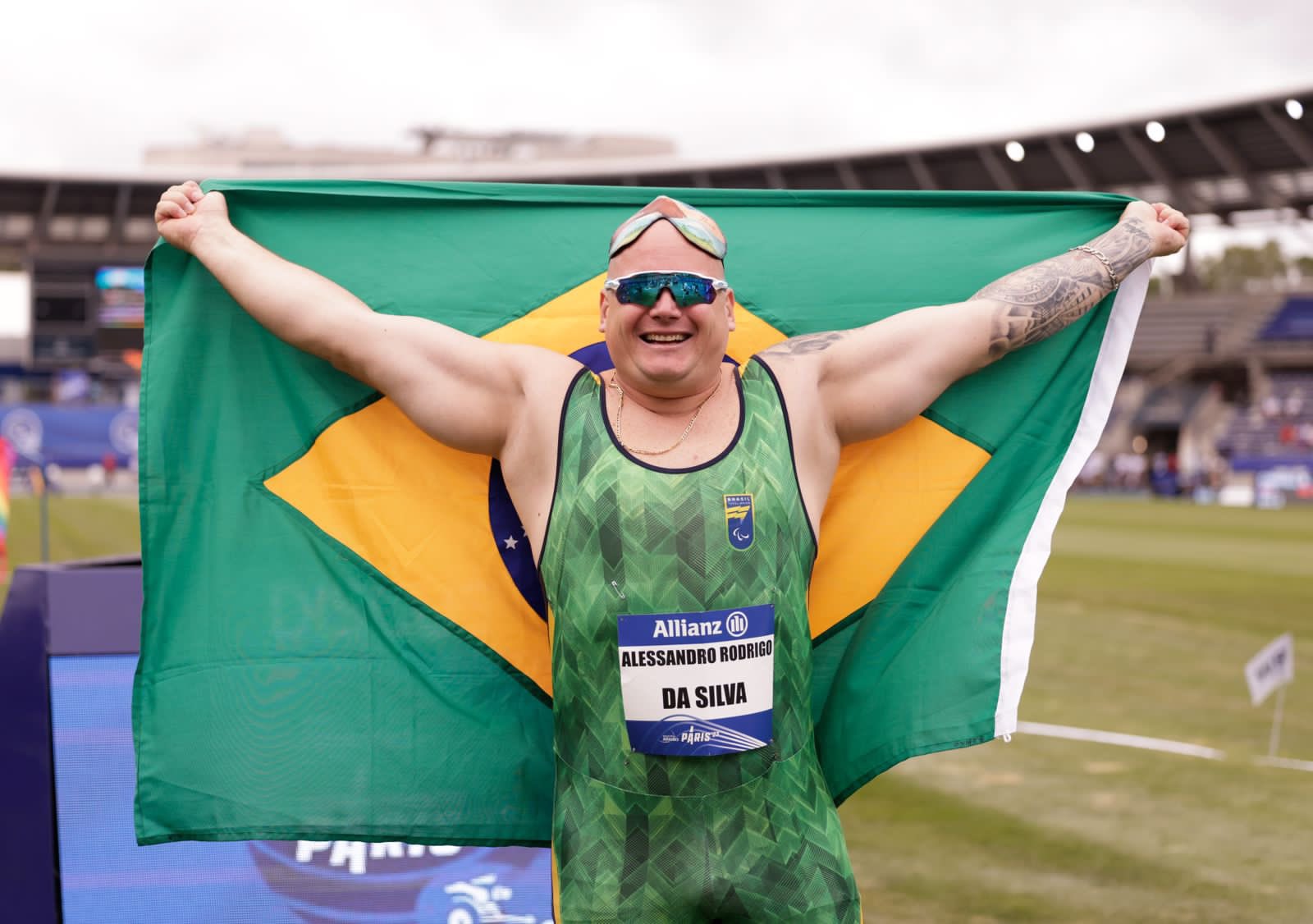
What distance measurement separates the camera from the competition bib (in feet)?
9.71

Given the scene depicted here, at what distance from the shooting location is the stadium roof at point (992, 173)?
4703cm

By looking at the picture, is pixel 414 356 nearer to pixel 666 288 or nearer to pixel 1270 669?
pixel 666 288

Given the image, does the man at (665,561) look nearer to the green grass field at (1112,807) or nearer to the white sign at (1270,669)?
the green grass field at (1112,807)

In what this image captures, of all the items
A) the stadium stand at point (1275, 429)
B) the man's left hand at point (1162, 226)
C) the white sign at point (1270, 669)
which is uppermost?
the stadium stand at point (1275, 429)

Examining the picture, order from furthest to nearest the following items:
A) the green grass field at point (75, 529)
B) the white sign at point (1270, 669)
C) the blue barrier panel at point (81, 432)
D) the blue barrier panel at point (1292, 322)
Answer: the blue barrier panel at point (1292, 322), the blue barrier panel at point (81, 432), the green grass field at point (75, 529), the white sign at point (1270, 669)

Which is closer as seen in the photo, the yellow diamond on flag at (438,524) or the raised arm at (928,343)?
the raised arm at (928,343)

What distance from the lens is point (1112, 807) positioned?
6598mm

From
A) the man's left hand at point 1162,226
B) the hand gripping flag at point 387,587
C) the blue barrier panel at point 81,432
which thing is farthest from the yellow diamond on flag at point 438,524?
the blue barrier panel at point 81,432

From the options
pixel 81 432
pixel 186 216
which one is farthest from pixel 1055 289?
pixel 81 432

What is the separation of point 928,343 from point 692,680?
1.18 metres

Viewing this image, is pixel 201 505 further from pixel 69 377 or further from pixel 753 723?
pixel 69 377

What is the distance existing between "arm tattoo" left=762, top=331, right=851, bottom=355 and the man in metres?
0.11

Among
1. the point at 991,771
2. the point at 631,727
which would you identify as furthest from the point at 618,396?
the point at 991,771

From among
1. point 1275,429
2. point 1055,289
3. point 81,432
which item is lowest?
point 1055,289
